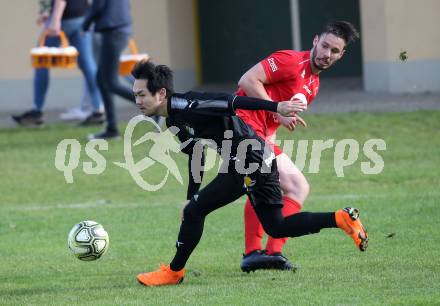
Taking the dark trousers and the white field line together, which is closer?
the white field line

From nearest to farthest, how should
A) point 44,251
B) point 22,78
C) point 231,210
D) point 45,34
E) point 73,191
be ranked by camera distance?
point 44,251 < point 231,210 < point 73,191 < point 45,34 < point 22,78

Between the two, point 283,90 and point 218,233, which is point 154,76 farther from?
point 218,233

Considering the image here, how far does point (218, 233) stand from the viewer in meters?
9.88

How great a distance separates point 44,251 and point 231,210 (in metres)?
2.41

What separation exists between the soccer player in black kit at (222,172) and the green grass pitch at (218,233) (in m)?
0.31

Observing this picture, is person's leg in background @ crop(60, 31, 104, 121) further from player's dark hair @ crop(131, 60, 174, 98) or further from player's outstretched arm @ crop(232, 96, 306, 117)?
player's outstretched arm @ crop(232, 96, 306, 117)

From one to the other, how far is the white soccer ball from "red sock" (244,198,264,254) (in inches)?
40.2

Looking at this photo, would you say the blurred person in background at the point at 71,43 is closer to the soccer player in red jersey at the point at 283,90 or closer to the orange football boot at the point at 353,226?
the soccer player in red jersey at the point at 283,90

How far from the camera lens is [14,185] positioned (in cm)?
1313

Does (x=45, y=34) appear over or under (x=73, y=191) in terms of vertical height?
over

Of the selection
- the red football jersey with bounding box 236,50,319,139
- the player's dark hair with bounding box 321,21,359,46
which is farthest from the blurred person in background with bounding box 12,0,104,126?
the player's dark hair with bounding box 321,21,359,46

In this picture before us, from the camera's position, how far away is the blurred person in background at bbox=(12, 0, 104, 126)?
49.7 ft

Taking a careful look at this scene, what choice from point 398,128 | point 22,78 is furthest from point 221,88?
point 398,128

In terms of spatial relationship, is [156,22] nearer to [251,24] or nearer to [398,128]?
[251,24]
